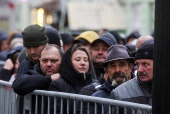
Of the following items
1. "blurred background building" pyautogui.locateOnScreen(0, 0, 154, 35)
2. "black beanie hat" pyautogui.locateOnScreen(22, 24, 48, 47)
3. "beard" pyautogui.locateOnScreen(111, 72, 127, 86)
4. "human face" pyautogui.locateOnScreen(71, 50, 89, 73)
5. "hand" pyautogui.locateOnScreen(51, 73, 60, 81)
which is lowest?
"blurred background building" pyautogui.locateOnScreen(0, 0, 154, 35)

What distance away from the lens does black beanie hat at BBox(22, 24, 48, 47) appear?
314 inches

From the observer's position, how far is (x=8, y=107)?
7070mm

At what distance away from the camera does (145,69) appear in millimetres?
5945

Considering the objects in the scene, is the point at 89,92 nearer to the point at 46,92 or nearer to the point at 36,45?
the point at 46,92

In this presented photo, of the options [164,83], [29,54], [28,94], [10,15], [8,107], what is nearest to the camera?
[164,83]

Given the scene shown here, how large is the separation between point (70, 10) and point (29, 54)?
34095 mm

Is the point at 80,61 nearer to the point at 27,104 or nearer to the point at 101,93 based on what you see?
the point at 27,104

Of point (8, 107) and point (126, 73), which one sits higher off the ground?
point (126, 73)

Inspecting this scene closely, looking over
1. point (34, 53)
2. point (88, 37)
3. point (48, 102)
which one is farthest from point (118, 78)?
point (88, 37)

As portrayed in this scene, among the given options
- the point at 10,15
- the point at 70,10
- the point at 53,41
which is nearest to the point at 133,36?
the point at 53,41

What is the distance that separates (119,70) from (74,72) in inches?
25.5

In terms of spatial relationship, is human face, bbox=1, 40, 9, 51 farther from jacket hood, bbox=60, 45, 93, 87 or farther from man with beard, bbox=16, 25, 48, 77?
jacket hood, bbox=60, 45, 93, 87

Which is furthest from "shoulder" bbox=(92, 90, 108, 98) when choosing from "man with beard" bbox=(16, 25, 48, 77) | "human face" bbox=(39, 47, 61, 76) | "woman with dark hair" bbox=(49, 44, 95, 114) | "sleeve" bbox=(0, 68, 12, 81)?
"sleeve" bbox=(0, 68, 12, 81)

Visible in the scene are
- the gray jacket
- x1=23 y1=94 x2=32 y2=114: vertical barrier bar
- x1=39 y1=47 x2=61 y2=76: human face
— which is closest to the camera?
the gray jacket
